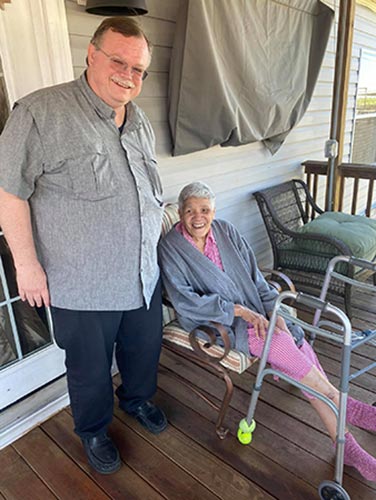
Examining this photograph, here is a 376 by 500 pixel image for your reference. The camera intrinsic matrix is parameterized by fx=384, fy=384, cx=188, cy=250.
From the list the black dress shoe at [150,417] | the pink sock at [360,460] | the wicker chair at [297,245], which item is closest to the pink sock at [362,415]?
the pink sock at [360,460]

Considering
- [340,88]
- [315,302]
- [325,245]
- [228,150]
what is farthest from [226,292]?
[340,88]

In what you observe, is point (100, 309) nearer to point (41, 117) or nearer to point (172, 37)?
point (41, 117)

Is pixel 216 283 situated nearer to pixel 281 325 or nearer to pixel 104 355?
pixel 281 325

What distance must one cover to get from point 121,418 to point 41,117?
141cm

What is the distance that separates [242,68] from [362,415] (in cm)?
204

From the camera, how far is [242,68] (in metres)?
2.40

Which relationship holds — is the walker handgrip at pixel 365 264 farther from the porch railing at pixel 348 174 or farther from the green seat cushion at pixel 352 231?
the porch railing at pixel 348 174

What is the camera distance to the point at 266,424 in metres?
1.82

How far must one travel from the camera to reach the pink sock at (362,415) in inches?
66.5

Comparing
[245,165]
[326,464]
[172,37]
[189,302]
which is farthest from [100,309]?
[245,165]

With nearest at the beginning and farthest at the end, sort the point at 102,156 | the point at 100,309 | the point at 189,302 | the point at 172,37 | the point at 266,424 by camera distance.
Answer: the point at 102,156
the point at 100,309
the point at 189,302
the point at 266,424
the point at 172,37

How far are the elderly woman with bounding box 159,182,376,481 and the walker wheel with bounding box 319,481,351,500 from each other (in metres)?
0.16

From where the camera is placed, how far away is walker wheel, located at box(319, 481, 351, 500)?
4.51 ft

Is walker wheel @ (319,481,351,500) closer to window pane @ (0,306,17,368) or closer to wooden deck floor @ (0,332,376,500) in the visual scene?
wooden deck floor @ (0,332,376,500)
